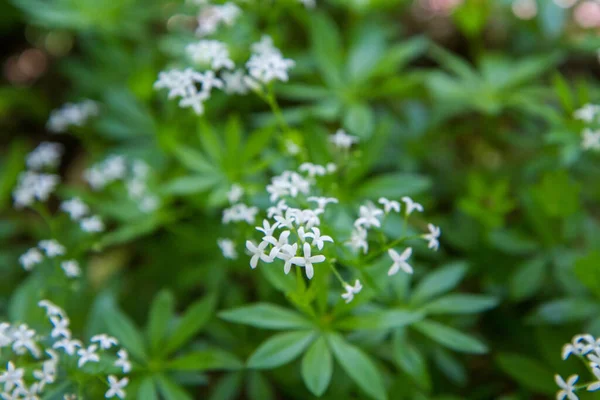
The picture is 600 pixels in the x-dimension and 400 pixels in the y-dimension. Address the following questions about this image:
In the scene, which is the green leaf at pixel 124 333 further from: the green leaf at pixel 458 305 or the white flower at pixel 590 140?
the white flower at pixel 590 140

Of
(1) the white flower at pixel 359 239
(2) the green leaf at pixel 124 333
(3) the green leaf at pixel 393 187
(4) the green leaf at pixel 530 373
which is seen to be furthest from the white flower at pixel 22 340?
(4) the green leaf at pixel 530 373

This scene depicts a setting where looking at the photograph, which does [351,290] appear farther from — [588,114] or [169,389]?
[588,114]

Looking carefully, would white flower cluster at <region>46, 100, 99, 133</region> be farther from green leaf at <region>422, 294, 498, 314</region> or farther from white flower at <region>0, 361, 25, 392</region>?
green leaf at <region>422, 294, 498, 314</region>

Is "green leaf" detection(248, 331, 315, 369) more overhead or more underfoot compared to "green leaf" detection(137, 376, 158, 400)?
more underfoot

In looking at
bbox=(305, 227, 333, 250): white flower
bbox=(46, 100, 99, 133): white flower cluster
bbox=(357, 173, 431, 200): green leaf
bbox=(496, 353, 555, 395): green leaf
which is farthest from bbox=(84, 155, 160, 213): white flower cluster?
bbox=(496, 353, 555, 395): green leaf

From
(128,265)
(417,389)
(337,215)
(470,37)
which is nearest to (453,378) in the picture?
(417,389)
